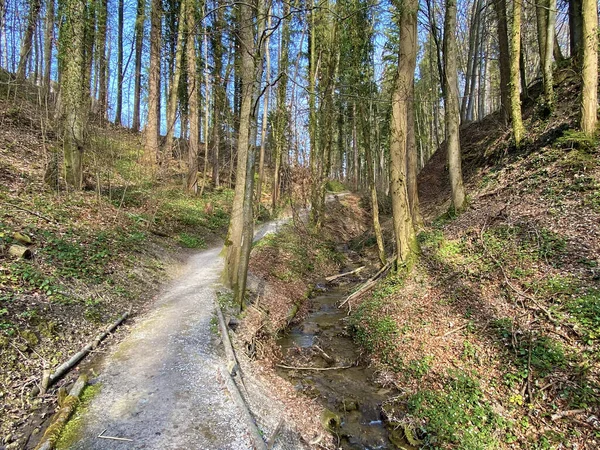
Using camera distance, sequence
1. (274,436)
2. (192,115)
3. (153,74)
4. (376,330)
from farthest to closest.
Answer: (192,115) → (153,74) → (376,330) → (274,436)

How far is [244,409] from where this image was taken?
4.42 m

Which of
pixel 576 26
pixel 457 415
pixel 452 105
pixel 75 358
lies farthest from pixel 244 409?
pixel 576 26

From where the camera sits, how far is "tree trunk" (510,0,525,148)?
423 inches

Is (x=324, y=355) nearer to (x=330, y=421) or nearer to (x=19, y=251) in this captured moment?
(x=330, y=421)

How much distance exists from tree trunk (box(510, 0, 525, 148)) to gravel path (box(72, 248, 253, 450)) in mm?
11504

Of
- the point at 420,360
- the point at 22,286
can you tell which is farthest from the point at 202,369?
the point at 420,360

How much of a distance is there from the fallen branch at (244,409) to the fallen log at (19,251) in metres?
4.48

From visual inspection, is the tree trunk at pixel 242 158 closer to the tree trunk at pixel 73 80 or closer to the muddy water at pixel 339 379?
the muddy water at pixel 339 379

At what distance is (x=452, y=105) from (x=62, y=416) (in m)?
11.8

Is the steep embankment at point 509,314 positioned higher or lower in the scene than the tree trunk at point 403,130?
lower

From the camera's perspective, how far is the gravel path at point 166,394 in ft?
12.8

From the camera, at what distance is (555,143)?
9.77 meters

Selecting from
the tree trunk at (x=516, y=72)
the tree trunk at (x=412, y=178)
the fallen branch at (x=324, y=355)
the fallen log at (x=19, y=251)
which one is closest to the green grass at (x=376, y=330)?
the fallen branch at (x=324, y=355)

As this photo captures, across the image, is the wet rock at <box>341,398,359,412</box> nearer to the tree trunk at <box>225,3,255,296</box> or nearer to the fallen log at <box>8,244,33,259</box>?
the tree trunk at <box>225,3,255,296</box>
